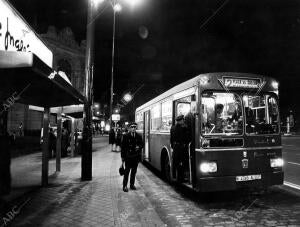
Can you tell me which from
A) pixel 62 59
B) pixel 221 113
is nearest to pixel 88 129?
pixel 221 113

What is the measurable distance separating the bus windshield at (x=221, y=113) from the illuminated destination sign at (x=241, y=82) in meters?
0.24

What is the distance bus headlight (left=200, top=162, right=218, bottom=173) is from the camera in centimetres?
671

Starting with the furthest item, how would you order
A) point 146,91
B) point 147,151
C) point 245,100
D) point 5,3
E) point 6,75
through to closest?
point 146,91 → point 147,151 → point 245,100 → point 5,3 → point 6,75

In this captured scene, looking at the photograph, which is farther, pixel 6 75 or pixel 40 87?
pixel 40 87

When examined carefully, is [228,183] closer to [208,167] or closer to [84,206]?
[208,167]

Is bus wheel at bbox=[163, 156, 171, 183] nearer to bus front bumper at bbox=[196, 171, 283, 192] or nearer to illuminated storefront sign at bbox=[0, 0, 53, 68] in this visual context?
bus front bumper at bbox=[196, 171, 283, 192]

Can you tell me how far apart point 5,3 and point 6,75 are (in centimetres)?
229

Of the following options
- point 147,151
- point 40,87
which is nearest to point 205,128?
point 40,87

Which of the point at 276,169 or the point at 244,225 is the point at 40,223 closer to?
the point at 244,225

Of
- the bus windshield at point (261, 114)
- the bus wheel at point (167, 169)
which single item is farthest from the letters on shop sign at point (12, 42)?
the bus windshield at point (261, 114)

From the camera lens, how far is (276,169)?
723cm

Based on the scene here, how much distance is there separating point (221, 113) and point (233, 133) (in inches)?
21.7

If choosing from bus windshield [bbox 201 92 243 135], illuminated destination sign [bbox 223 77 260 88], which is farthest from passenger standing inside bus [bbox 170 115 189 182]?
illuminated destination sign [bbox 223 77 260 88]

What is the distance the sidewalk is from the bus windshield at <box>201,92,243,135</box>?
2.36 metres
